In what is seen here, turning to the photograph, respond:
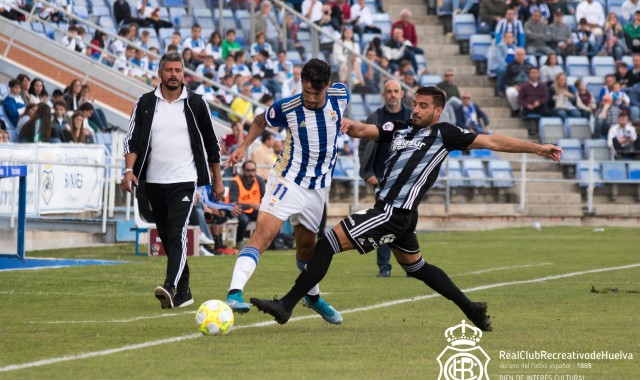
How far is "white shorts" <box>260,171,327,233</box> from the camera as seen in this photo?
9.80 meters

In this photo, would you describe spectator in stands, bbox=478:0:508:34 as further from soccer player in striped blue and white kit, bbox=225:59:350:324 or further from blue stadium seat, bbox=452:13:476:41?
soccer player in striped blue and white kit, bbox=225:59:350:324

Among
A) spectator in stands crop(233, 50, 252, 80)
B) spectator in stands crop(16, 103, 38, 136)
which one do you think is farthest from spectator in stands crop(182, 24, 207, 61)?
spectator in stands crop(16, 103, 38, 136)

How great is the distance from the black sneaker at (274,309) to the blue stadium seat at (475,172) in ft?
63.5

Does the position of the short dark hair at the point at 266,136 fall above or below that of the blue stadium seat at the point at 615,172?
above

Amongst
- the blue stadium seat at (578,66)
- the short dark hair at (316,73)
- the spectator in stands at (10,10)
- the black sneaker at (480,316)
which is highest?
the spectator in stands at (10,10)

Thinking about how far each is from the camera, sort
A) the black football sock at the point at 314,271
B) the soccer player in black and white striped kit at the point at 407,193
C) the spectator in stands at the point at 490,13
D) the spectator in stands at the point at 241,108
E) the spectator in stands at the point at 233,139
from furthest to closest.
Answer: the spectator in stands at the point at 490,13
the spectator in stands at the point at 241,108
the spectator in stands at the point at 233,139
the soccer player in black and white striped kit at the point at 407,193
the black football sock at the point at 314,271

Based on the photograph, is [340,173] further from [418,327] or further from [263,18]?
[418,327]

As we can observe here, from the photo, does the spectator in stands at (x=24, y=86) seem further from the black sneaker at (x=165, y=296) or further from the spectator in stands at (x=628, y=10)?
the spectator in stands at (x=628, y=10)

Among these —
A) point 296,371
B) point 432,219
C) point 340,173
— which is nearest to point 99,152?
point 340,173

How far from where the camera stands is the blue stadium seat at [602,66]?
32875 millimetres

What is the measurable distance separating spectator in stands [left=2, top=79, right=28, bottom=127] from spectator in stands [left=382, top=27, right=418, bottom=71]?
10.6m

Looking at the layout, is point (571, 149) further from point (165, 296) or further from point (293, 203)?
point (293, 203)

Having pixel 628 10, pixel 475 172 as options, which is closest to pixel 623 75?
pixel 628 10

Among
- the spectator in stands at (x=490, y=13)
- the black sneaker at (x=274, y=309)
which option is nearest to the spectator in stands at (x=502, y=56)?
the spectator in stands at (x=490, y=13)
